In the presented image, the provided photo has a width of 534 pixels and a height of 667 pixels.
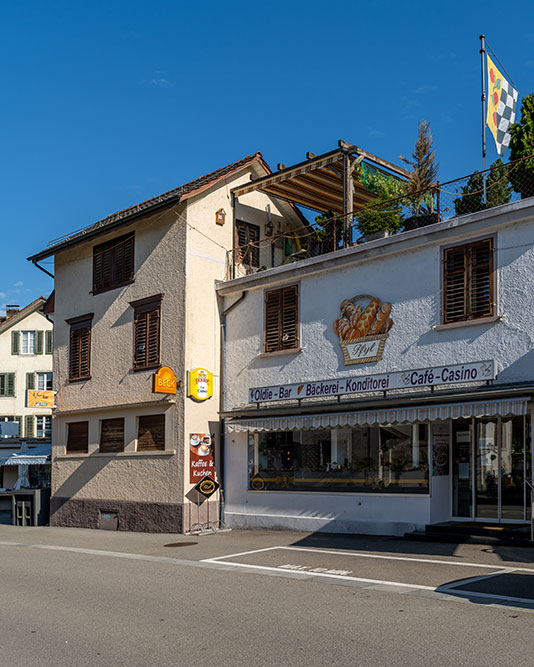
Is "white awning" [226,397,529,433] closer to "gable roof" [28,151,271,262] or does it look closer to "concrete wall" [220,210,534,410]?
"concrete wall" [220,210,534,410]

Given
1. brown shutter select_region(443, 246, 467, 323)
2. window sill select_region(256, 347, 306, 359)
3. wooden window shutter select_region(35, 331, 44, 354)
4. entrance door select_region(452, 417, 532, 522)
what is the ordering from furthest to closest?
wooden window shutter select_region(35, 331, 44, 354) → window sill select_region(256, 347, 306, 359) → brown shutter select_region(443, 246, 467, 323) → entrance door select_region(452, 417, 532, 522)

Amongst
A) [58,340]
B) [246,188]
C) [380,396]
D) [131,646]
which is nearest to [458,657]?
[131,646]

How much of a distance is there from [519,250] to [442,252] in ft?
5.53

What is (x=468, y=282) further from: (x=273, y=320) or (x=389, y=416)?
(x=273, y=320)

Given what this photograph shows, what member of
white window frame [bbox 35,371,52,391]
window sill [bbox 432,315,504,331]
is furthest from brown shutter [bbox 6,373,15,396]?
window sill [bbox 432,315,504,331]

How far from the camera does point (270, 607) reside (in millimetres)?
9414

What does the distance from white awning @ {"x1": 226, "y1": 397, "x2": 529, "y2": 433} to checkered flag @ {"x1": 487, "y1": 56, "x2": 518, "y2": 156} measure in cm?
591

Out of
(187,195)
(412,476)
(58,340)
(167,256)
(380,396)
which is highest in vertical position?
(187,195)

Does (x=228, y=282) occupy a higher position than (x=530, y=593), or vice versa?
(x=228, y=282)

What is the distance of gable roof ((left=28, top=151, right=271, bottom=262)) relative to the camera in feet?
66.0

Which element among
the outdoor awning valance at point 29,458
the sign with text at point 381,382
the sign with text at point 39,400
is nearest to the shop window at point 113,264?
the sign with text at point 39,400

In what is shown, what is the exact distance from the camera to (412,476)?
1619 cm

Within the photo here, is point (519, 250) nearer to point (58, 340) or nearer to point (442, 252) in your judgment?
point (442, 252)

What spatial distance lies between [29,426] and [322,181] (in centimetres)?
3176
